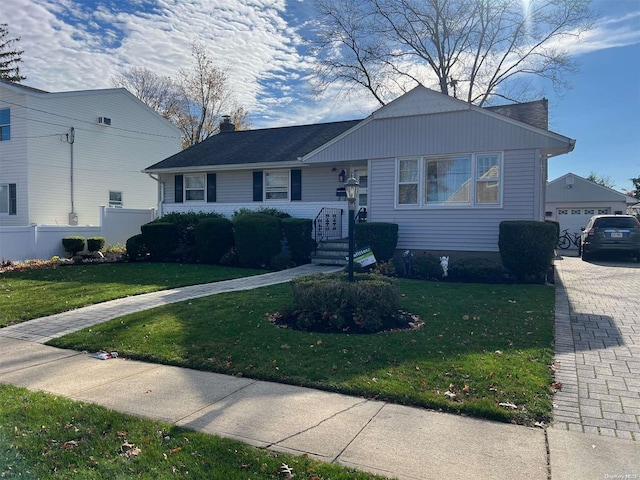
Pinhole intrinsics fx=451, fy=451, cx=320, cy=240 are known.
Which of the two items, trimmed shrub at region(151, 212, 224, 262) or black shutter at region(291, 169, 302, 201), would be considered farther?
black shutter at region(291, 169, 302, 201)

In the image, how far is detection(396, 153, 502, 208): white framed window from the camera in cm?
1195

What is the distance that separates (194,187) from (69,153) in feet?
22.3

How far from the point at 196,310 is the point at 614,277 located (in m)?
10.6

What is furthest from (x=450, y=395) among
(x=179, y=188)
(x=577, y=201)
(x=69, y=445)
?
(x=577, y=201)

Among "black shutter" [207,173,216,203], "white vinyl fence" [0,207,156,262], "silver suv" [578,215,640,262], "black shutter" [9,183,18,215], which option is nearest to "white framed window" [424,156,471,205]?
"silver suv" [578,215,640,262]

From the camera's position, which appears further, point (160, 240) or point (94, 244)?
point (94, 244)

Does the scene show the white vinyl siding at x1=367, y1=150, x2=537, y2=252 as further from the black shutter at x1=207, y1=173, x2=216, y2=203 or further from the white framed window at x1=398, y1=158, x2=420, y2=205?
the black shutter at x1=207, y1=173, x2=216, y2=203

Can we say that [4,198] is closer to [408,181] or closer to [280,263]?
[280,263]

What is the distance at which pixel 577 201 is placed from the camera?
32.1m

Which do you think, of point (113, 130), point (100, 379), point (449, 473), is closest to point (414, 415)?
point (449, 473)

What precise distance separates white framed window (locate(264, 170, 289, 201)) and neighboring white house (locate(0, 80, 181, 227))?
976cm

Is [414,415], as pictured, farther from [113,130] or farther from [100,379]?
[113,130]

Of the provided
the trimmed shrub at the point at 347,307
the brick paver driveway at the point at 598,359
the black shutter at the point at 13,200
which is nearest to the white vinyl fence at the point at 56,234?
the black shutter at the point at 13,200

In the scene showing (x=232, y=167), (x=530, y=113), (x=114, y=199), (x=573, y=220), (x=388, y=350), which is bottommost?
(x=388, y=350)
